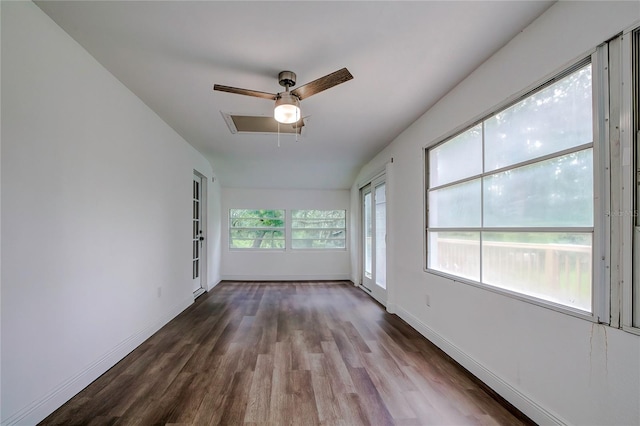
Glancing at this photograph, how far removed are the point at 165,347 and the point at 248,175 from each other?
3.78 metres

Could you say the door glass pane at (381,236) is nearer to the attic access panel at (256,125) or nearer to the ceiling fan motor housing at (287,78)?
the attic access panel at (256,125)

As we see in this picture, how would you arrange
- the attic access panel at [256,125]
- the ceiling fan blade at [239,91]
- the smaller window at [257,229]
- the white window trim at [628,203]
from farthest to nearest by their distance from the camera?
the smaller window at [257,229] → the attic access panel at [256,125] → the ceiling fan blade at [239,91] → the white window trim at [628,203]

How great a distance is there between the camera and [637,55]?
1.29m

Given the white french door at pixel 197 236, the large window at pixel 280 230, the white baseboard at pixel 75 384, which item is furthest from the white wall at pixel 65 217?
the large window at pixel 280 230

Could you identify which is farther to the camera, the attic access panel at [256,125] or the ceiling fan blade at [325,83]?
the attic access panel at [256,125]

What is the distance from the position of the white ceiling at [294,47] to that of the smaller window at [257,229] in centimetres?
343

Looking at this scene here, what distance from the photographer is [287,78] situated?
7.55 feet

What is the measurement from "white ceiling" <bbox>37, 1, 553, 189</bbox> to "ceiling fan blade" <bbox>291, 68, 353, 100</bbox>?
0.21 metres

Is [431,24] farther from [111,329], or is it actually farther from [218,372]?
[111,329]

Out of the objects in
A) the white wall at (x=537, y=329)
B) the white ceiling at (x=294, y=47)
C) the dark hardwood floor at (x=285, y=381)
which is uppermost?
the white ceiling at (x=294, y=47)

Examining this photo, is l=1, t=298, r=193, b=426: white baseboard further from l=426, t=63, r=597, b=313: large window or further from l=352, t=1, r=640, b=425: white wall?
l=426, t=63, r=597, b=313: large window

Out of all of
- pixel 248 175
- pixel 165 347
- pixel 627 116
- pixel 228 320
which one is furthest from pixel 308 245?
pixel 627 116

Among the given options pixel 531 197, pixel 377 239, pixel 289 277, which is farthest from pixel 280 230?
pixel 531 197

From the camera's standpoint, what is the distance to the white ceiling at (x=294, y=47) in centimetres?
167
